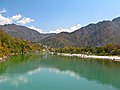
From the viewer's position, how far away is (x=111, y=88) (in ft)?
107

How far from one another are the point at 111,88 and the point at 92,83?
13.5ft

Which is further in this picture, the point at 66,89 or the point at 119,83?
the point at 119,83

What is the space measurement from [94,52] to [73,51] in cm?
1983

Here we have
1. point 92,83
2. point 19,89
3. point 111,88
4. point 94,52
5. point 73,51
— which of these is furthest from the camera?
point 73,51

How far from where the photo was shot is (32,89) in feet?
100

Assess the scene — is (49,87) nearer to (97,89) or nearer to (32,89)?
(32,89)

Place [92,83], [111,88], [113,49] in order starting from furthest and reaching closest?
[113,49] < [92,83] < [111,88]

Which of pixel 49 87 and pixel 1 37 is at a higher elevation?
pixel 1 37

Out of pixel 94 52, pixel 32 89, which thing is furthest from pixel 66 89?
pixel 94 52

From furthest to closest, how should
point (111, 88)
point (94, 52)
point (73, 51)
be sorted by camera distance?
point (73, 51) < point (94, 52) < point (111, 88)

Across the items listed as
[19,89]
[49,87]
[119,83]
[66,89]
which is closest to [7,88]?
[19,89]

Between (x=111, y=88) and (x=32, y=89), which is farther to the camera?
(x=111, y=88)

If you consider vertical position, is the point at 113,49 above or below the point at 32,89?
above

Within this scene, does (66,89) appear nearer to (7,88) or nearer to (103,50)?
(7,88)
